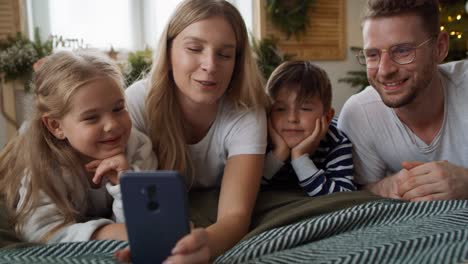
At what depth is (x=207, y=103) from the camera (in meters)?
1.12

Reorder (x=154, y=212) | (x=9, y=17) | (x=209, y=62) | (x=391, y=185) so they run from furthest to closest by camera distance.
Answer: (x=9, y=17)
(x=391, y=185)
(x=209, y=62)
(x=154, y=212)

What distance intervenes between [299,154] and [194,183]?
0.32m

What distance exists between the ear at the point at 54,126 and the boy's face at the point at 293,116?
1.97 ft

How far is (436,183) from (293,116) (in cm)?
42

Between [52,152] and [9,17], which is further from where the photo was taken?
[9,17]

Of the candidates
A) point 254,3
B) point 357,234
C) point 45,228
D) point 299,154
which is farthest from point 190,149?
point 254,3

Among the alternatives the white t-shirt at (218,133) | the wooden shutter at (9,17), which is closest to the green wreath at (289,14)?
the wooden shutter at (9,17)

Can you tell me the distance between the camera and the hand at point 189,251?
1.78 feet

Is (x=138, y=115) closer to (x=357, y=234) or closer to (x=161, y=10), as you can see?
(x=357, y=234)

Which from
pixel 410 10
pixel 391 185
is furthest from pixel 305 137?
pixel 410 10

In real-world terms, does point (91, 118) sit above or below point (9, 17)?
below

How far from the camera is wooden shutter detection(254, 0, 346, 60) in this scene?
3533 mm

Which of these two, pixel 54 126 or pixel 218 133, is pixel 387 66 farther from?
pixel 54 126

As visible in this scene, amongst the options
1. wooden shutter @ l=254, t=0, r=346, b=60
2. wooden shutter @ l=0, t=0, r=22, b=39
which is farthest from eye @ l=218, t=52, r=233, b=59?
wooden shutter @ l=254, t=0, r=346, b=60
